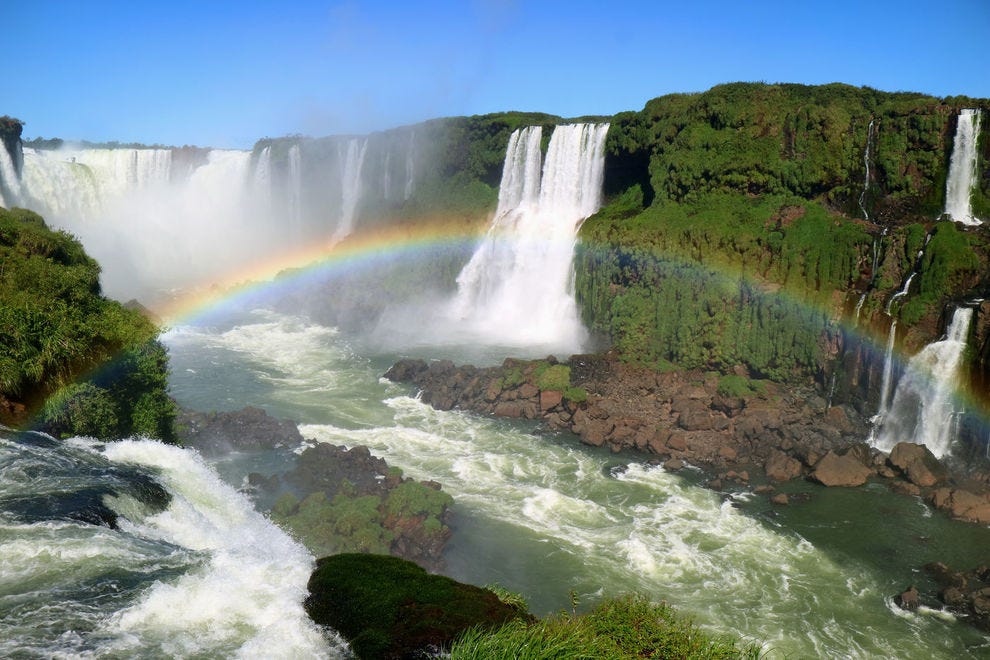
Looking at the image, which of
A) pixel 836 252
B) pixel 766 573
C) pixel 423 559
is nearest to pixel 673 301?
pixel 836 252

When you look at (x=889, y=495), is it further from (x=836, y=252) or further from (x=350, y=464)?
(x=350, y=464)

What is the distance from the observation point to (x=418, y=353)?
41750 millimetres

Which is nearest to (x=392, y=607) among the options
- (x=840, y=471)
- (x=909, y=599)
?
(x=909, y=599)

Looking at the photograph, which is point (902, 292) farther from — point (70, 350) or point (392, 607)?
point (70, 350)

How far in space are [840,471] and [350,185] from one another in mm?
51513

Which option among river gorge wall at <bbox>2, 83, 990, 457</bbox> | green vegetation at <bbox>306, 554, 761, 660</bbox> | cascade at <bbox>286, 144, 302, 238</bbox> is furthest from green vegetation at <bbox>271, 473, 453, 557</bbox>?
cascade at <bbox>286, 144, 302, 238</bbox>

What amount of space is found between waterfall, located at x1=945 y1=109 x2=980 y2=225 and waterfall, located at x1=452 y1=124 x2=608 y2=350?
61.1 feet

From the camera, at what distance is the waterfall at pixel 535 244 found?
43.5 metres

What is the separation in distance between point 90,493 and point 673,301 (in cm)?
2846

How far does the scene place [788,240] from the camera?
33.0 m

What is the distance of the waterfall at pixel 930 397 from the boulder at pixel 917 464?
1.42 meters

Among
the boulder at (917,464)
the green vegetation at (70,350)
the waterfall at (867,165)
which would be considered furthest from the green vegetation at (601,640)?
the waterfall at (867,165)

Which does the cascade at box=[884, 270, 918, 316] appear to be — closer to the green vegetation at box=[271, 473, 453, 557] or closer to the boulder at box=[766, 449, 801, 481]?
the boulder at box=[766, 449, 801, 481]

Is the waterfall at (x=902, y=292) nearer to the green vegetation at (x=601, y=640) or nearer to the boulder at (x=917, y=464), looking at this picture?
the boulder at (x=917, y=464)
